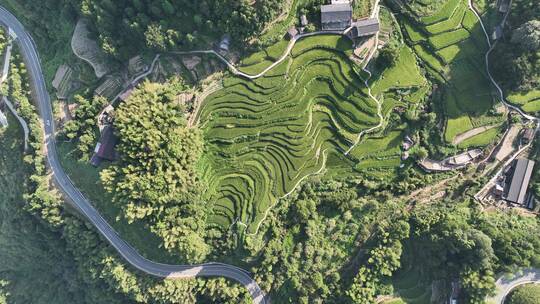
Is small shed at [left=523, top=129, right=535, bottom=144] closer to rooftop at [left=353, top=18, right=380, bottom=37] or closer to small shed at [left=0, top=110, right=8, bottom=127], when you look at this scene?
rooftop at [left=353, top=18, right=380, bottom=37]

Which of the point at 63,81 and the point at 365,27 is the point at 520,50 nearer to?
the point at 365,27

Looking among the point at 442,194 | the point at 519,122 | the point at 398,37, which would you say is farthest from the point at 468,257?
the point at 398,37

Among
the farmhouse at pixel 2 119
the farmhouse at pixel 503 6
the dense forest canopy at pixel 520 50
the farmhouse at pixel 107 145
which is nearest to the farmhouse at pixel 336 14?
the dense forest canopy at pixel 520 50

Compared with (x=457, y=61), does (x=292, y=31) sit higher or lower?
higher

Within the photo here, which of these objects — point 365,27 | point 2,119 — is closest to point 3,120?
point 2,119

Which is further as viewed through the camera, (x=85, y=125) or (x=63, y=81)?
(x=63, y=81)

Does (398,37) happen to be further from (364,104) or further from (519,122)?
(519,122)
